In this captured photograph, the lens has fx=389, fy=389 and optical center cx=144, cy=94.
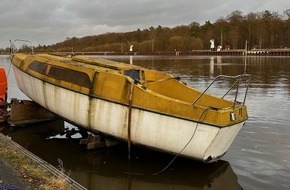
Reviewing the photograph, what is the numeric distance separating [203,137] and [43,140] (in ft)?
20.1

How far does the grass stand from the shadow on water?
4.12 feet

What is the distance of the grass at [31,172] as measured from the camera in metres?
6.58

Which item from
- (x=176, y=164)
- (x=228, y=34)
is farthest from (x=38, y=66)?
(x=228, y=34)

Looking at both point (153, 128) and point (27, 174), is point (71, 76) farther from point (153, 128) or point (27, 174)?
point (27, 174)

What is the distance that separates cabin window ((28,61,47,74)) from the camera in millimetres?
12894

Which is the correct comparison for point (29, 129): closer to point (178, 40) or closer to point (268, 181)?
point (268, 181)

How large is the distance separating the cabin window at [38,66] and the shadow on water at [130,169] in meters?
2.45

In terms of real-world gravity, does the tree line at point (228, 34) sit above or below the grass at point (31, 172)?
above

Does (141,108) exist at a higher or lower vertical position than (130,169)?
higher

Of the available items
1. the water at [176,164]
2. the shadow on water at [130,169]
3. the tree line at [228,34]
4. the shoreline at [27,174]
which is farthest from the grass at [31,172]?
the tree line at [228,34]

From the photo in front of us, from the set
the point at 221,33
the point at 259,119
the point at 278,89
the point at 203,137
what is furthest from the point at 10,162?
the point at 221,33

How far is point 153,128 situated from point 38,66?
227 inches

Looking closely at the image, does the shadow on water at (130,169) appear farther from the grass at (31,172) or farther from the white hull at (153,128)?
the grass at (31,172)

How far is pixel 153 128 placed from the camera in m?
9.42
